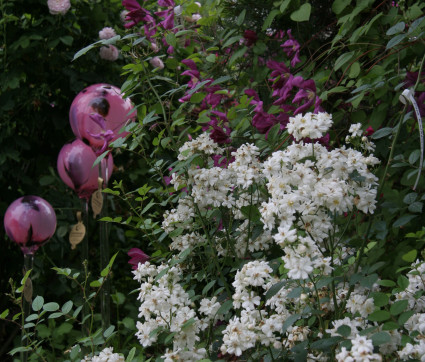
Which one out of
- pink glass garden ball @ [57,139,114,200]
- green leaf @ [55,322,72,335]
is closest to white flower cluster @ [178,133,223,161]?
pink glass garden ball @ [57,139,114,200]

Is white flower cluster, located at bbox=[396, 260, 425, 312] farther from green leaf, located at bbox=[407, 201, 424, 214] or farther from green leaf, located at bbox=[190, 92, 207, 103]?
green leaf, located at bbox=[190, 92, 207, 103]

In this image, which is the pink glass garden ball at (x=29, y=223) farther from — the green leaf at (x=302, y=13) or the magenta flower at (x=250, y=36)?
the green leaf at (x=302, y=13)

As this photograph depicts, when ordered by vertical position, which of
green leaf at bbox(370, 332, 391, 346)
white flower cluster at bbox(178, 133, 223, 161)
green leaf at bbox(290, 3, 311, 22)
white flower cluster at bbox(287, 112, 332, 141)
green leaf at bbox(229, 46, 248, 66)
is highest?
white flower cluster at bbox(287, 112, 332, 141)

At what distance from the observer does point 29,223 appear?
84.9 inches

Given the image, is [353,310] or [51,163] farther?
[51,163]

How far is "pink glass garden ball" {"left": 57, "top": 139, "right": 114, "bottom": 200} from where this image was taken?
2.34 m

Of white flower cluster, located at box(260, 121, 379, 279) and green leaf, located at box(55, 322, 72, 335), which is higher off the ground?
white flower cluster, located at box(260, 121, 379, 279)

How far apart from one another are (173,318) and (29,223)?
3.86 feet

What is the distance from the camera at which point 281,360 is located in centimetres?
112

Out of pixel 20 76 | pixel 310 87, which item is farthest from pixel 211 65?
pixel 20 76

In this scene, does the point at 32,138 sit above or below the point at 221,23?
below

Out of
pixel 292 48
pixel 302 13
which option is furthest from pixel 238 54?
pixel 302 13

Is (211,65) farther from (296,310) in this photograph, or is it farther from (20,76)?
(20,76)

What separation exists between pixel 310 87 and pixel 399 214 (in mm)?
559
